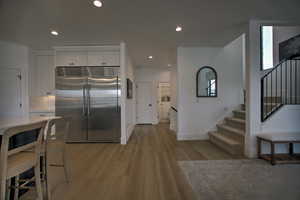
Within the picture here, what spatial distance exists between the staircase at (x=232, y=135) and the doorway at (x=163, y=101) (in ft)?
12.4

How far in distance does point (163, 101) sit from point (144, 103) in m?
1.27

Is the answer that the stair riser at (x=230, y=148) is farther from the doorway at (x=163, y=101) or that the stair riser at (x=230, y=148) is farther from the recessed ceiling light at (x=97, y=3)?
the doorway at (x=163, y=101)

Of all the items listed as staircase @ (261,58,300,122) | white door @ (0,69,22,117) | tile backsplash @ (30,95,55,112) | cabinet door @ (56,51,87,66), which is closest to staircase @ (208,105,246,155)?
staircase @ (261,58,300,122)

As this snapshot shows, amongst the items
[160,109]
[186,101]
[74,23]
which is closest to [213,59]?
[186,101]

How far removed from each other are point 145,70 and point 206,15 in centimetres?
456

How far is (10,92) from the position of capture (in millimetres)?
3951

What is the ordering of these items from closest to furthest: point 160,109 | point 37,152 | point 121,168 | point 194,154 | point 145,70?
point 37,152 < point 121,168 < point 194,154 < point 145,70 < point 160,109

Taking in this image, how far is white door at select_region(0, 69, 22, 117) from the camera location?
3881mm

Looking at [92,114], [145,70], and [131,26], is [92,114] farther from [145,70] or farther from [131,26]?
[145,70]

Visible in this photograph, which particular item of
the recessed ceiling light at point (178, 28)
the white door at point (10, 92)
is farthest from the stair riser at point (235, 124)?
the white door at point (10, 92)

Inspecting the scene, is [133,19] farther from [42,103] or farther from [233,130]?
[42,103]

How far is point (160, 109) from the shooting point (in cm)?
795

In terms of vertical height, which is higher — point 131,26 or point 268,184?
point 131,26

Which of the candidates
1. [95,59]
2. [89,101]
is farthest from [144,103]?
[95,59]
